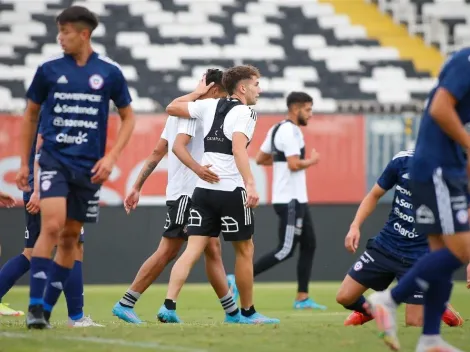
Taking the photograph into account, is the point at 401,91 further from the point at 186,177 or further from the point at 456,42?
the point at 186,177

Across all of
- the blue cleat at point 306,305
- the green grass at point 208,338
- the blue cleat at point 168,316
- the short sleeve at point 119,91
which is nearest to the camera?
the green grass at point 208,338

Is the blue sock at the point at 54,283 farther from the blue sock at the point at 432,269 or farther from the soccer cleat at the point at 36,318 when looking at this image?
the blue sock at the point at 432,269

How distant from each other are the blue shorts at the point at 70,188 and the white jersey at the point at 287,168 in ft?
18.8

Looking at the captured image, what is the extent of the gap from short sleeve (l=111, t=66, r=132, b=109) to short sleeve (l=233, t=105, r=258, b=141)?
4.24ft

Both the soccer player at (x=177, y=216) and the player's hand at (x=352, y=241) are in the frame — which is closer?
the player's hand at (x=352, y=241)

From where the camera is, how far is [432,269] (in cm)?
621

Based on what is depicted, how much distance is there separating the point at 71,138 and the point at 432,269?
261 cm

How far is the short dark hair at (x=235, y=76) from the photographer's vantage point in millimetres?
9094

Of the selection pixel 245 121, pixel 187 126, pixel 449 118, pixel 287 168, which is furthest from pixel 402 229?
pixel 287 168

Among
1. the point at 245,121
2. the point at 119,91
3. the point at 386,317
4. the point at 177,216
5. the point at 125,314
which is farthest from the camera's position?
the point at 177,216

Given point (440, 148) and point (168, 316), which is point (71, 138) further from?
point (440, 148)

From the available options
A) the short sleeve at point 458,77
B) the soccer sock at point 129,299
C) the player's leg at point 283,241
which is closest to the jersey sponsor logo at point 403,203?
the soccer sock at point 129,299

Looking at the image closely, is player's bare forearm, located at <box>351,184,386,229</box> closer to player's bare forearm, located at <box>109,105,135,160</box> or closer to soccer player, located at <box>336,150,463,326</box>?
soccer player, located at <box>336,150,463,326</box>

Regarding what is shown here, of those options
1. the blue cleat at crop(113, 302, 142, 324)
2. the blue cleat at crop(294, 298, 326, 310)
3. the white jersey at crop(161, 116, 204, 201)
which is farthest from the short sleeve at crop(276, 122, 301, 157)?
the blue cleat at crop(113, 302, 142, 324)
